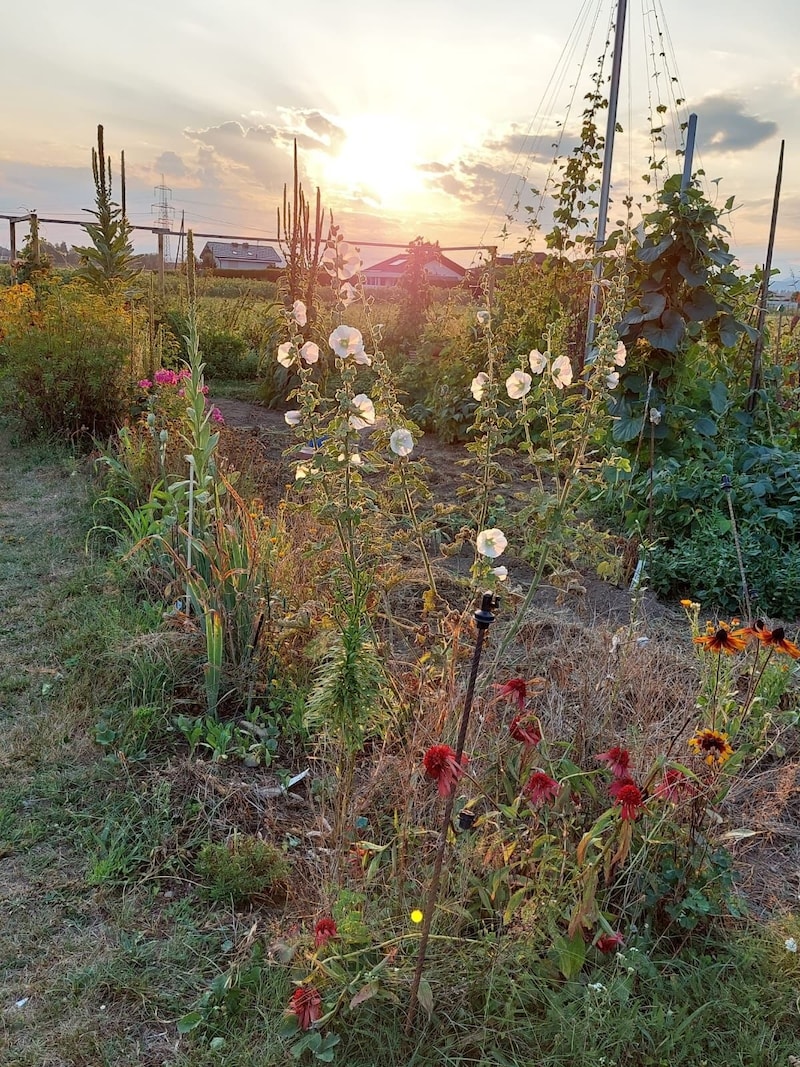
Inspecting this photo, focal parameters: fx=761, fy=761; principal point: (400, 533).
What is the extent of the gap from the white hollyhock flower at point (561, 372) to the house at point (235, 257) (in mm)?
13836

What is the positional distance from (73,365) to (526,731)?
500 cm

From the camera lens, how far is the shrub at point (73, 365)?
5.71m

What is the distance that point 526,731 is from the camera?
1818 millimetres

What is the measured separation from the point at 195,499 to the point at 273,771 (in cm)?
126

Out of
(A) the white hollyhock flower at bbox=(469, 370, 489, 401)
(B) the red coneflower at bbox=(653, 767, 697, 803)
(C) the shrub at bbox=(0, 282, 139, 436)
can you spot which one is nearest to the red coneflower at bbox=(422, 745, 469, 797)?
(B) the red coneflower at bbox=(653, 767, 697, 803)

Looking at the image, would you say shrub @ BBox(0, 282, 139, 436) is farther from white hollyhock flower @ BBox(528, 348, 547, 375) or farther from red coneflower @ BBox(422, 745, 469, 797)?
red coneflower @ BBox(422, 745, 469, 797)

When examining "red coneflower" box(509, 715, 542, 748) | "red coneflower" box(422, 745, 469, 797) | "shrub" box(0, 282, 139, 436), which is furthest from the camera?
"shrub" box(0, 282, 139, 436)

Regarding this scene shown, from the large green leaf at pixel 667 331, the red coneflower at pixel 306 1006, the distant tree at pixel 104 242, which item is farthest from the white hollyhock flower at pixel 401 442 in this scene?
the distant tree at pixel 104 242

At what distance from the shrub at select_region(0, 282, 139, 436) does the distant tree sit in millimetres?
1664

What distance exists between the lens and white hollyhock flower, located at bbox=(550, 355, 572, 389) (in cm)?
208

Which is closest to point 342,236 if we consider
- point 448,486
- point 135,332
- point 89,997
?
point 89,997

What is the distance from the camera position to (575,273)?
6492 millimetres

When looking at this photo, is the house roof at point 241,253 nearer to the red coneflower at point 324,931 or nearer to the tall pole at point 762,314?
the tall pole at point 762,314

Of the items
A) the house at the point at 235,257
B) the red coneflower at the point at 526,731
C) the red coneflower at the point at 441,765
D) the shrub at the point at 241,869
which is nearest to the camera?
the red coneflower at the point at 441,765
